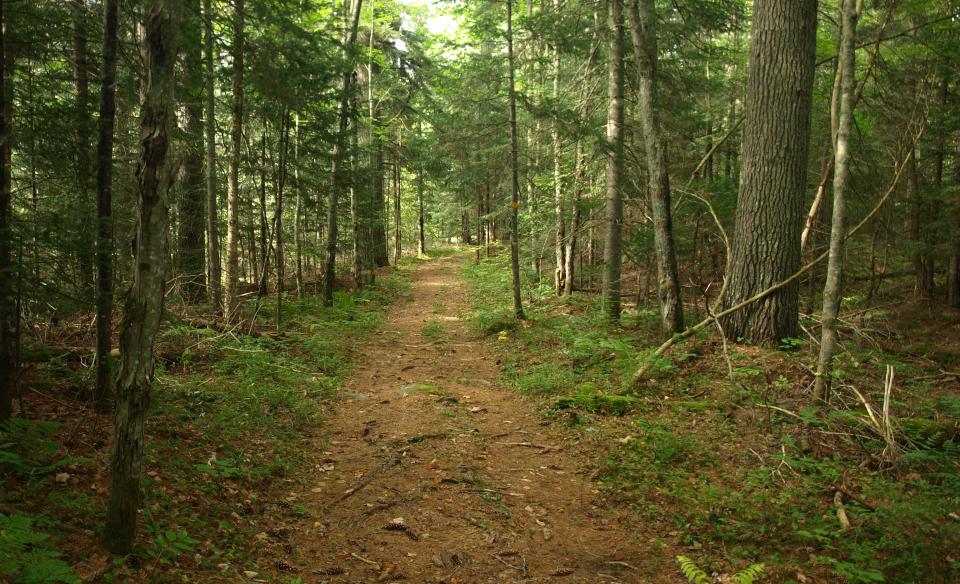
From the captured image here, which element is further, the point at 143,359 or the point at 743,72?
the point at 743,72

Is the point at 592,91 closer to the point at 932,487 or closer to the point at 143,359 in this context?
the point at 932,487

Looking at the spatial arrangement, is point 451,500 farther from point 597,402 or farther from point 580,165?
point 580,165

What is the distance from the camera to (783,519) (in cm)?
429

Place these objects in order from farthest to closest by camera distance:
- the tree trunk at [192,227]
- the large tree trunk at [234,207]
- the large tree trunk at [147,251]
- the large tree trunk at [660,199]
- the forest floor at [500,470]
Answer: the tree trunk at [192,227], the large tree trunk at [234,207], the large tree trunk at [660,199], the forest floor at [500,470], the large tree trunk at [147,251]

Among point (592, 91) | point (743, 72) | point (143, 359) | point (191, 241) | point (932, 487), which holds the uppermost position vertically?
point (743, 72)

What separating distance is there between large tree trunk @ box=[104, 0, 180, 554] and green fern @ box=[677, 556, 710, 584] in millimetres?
3851

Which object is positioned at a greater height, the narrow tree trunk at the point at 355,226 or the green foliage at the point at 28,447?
the narrow tree trunk at the point at 355,226

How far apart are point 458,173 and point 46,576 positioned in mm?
16420

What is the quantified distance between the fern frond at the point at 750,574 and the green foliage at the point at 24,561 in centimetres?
405

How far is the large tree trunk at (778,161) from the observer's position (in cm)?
768

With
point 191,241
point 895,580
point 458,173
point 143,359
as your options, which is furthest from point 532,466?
point 458,173

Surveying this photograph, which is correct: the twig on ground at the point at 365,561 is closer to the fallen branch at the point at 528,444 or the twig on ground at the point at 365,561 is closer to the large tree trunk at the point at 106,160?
the fallen branch at the point at 528,444

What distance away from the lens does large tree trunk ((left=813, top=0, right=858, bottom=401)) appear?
18.1ft

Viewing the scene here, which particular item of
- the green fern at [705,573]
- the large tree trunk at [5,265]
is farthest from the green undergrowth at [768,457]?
the large tree trunk at [5,265]
